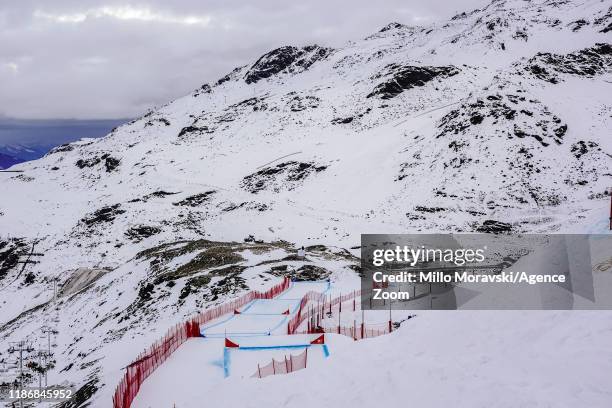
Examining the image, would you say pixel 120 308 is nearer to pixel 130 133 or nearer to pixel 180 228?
pixel 180 228

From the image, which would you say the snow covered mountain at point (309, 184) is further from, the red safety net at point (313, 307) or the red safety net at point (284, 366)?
the red safety net at point (284, 366)

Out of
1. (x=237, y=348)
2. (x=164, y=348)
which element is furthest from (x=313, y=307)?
(x=164, y=348)

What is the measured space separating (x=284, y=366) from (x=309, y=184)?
2132 inches

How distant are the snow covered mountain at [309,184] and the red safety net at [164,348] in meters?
1.19

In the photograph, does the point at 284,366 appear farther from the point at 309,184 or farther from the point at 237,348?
the point at 309,184

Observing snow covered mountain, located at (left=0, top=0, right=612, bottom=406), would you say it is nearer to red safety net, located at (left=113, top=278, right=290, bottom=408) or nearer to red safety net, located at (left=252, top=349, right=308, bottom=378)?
red safety net, located at (left=113, top=278, right=290, bottom=408)

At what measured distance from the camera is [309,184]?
70.8 metres

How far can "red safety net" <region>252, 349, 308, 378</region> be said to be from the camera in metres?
16.5

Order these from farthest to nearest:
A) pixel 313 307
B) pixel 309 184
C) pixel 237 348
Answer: pixel 309 184 → pixel 313 307 → pixel 237 348

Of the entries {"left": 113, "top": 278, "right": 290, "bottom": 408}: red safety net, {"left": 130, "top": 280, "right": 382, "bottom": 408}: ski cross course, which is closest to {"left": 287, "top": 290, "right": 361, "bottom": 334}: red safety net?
{"left": 130, "top": 280, "right": 382, "bottom": 408}: ski cross course

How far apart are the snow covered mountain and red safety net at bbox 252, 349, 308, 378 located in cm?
556

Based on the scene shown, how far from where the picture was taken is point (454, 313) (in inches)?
580

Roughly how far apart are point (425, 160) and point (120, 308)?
147 ft

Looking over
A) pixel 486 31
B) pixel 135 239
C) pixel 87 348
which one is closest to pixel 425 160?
pixel 135 239
